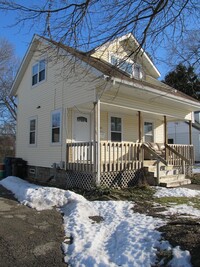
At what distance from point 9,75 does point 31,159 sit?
64.6 feet

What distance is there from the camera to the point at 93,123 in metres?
11.5

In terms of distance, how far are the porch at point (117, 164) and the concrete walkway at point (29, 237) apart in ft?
9.78

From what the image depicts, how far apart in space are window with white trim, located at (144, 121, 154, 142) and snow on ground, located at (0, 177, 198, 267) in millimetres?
7762

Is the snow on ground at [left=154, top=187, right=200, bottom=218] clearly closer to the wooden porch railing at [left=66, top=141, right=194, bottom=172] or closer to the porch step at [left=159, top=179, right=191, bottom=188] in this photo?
the porch step at [left=159, top=179, right=191, bottom=188]

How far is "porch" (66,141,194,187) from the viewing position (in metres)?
9.45

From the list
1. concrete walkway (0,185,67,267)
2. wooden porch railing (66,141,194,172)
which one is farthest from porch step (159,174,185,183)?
concrete walkway (0,185,67,267)

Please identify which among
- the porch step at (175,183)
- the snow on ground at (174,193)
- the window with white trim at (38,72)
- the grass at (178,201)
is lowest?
the grass at (178,201)

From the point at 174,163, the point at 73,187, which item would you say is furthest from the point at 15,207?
the point at 174,163

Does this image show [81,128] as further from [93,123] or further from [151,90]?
[151,90]

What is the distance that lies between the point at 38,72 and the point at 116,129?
17.2 feet

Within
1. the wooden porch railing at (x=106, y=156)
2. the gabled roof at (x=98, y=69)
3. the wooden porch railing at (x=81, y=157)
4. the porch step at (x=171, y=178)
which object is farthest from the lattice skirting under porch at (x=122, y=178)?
the gabled roof at (x=98, y=69)

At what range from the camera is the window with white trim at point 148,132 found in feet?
49.0

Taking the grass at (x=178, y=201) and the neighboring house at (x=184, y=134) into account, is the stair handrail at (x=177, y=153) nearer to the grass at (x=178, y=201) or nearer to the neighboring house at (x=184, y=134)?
the grass at (x=178, y=201)

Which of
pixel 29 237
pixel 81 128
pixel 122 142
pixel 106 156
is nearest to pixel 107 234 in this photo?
pixel 29 237
